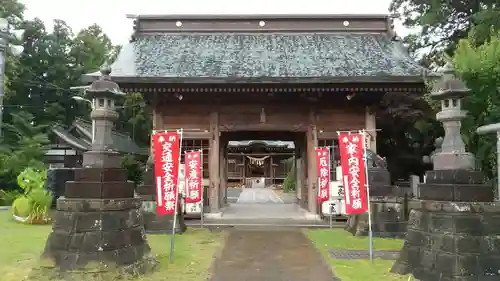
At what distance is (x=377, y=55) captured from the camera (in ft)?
49.8

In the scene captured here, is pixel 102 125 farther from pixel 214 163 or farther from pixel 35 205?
pixel 35 205

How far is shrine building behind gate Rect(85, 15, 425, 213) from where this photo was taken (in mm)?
12508

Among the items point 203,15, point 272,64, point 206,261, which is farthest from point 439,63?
point 206,261

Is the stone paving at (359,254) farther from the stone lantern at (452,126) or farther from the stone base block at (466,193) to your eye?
the stone lantern at (452,126)

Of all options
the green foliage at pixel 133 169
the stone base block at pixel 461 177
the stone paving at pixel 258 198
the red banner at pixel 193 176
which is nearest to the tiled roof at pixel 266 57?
the red banner at pixel 193 176

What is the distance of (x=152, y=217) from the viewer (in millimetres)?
11195

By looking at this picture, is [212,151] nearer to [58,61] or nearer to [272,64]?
[272,64]

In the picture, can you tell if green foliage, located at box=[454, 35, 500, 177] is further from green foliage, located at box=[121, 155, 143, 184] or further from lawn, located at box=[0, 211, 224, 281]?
green foliage, located at box=[121, 155, 143, 184]

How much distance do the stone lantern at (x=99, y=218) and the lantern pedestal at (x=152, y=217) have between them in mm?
Answer: 4072

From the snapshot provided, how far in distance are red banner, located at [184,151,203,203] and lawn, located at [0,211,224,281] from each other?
973 millimetres

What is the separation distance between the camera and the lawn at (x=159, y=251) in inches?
258

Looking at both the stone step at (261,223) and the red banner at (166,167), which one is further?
the stone step at (261,223)

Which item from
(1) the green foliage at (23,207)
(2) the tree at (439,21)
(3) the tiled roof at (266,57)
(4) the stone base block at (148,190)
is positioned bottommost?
(1) the green foliage at (23,207)

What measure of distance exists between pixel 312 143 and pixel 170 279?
8.32 metres
